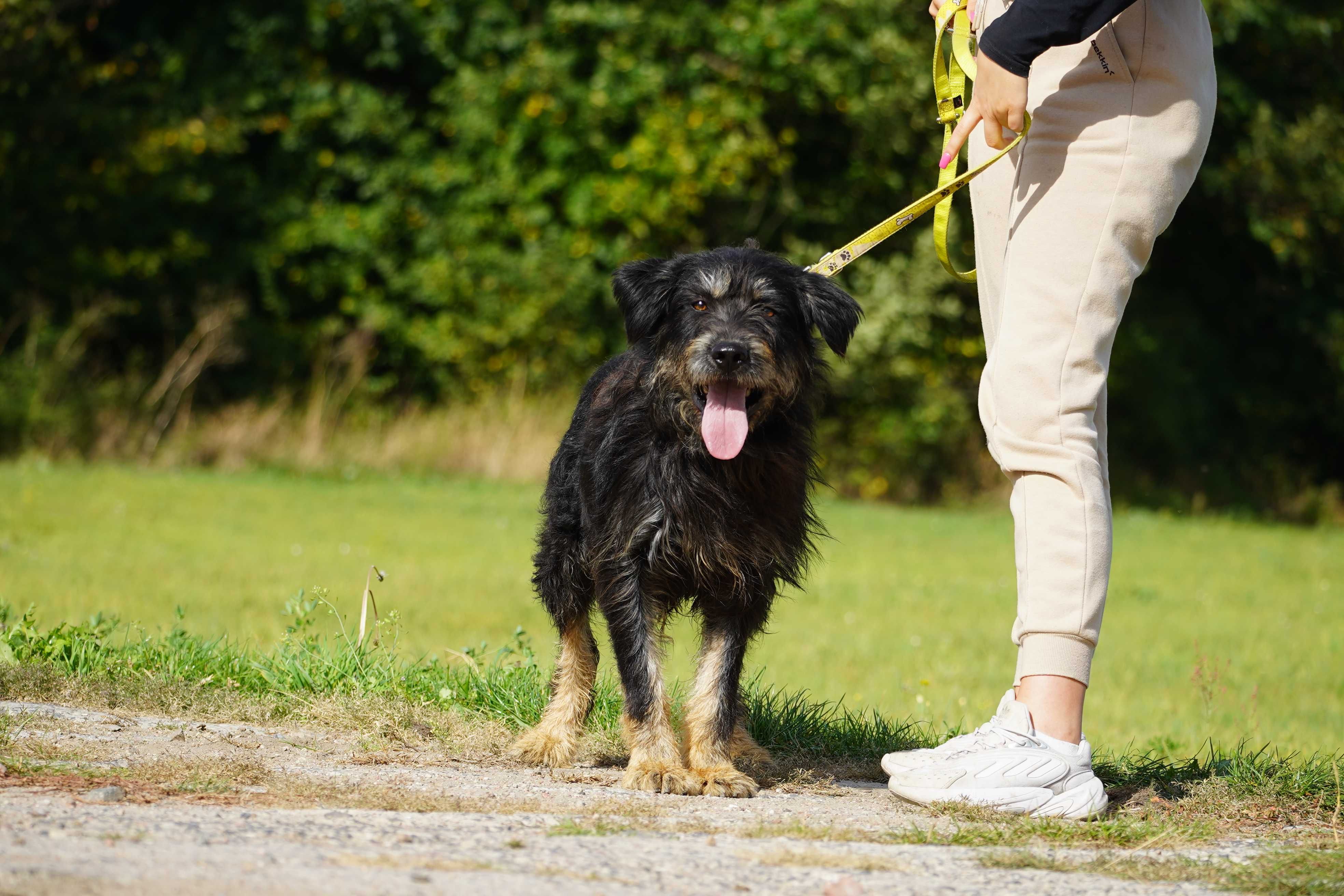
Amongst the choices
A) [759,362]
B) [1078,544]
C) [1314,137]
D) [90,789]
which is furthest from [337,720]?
[1314,137]

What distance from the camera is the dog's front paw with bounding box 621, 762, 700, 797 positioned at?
3.99 meters

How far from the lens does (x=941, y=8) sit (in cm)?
423

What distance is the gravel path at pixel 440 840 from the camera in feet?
8.61

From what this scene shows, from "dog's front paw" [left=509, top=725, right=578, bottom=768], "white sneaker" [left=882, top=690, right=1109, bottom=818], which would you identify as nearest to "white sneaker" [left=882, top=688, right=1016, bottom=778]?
"white sneaker" [left=882, top=690, right=1109, bottom=818]

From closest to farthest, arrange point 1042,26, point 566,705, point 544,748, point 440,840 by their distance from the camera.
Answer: point 440,840
point 1042,26
point 544,748
point 566,705

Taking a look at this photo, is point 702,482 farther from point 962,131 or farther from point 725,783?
point 962,131

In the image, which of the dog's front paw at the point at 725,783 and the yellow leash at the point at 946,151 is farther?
the yellow leash at the point at 946,151

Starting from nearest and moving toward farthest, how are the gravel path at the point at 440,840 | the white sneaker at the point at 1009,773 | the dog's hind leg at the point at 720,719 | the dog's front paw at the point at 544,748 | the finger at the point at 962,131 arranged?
the gravel path at the point at 440,840, the white sneaker at the point at 1009,773, the finger at the point at 962,131, the dog's hind leg at the point at 720,719, the dog's front paw at the point at 544,748

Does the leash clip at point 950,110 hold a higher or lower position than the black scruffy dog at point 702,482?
higher

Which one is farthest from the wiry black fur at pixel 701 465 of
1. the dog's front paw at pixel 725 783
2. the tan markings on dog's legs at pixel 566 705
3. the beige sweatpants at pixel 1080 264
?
the beige sweatpants at pixel 1080 264

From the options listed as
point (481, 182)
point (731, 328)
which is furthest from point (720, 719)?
point (481, 182)

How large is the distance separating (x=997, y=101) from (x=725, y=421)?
126 centimetres

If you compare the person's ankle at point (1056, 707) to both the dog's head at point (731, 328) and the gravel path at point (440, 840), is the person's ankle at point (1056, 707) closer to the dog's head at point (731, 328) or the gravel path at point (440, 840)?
the gravel path at point (440, 840)

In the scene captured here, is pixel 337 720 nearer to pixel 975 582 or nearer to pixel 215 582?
pixel 215 582
